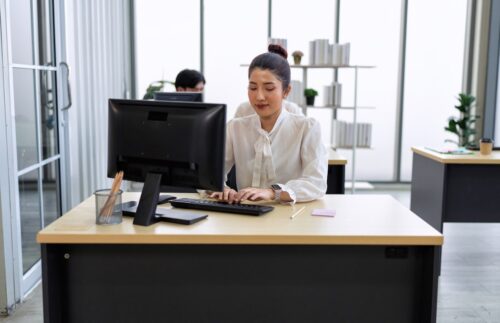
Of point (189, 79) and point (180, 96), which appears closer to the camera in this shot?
point (180, 96)

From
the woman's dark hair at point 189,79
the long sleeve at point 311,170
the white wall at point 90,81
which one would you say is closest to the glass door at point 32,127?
the white wall at point 90,81

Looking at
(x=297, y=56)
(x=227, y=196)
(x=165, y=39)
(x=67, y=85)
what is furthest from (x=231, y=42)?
(x=227, y=196)

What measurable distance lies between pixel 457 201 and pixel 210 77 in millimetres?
3651

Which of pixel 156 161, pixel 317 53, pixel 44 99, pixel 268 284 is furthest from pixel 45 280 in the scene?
pixel 317 53

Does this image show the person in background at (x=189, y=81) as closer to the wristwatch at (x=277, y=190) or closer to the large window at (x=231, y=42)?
the large window at (x=231, y=42)

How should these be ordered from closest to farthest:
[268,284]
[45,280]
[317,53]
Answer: [45,280] → [268,284] → [317,53]

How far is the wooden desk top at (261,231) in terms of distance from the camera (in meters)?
1.68

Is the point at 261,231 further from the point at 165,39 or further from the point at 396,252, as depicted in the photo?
the point at 165,39

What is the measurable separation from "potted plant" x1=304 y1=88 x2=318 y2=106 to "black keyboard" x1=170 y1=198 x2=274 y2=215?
3.66 meters

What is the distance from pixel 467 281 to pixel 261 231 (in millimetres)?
2300

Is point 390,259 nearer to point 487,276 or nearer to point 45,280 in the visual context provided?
point 45,280

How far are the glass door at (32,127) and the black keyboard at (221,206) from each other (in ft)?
4.20

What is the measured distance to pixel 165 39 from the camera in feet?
20.8

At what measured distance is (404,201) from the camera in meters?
5.79
